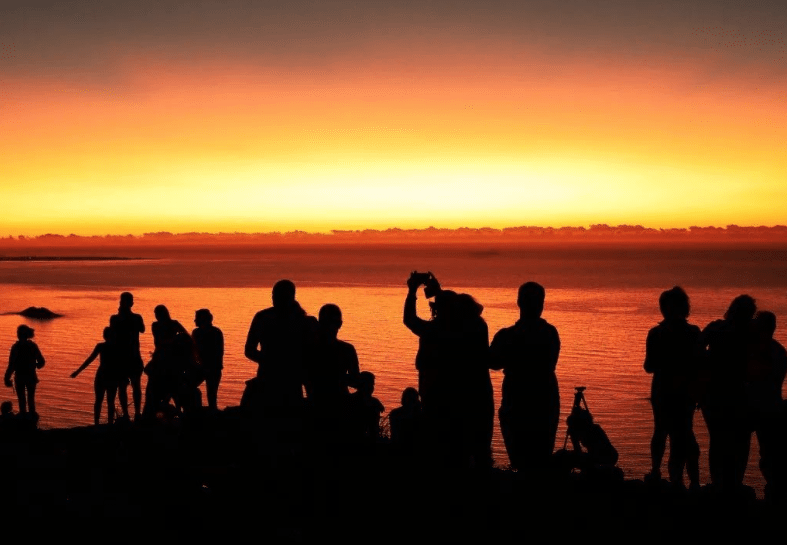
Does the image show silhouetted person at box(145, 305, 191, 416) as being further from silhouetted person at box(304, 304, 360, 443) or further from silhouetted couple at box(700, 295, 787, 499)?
silhouetted couple at box(700, 295, 787, 499)

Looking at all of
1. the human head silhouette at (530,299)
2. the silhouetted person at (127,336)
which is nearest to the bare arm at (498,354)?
the human head silhouette at (530,299)

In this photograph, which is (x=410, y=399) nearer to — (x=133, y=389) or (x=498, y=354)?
(x=498, y=354)

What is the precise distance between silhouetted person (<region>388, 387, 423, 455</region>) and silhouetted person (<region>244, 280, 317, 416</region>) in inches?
45.9

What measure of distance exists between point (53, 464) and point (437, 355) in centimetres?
484

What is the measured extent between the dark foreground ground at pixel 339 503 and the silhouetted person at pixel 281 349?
14.9 inches

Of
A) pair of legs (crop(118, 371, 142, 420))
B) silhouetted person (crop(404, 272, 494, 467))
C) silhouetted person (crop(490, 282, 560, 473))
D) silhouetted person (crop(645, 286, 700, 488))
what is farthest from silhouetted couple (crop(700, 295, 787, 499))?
pair of legs (crop(118, 371, 142, 420))

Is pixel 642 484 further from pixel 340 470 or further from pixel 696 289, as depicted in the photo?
pixel 696 289

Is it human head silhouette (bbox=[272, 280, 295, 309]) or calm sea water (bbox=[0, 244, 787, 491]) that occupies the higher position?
human head silhouette (bbox=[272, 280, 295, 309])

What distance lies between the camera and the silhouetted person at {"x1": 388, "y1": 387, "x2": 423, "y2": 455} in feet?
24.2

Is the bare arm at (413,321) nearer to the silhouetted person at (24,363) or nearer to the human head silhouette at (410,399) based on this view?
the human head silhouette at (410,399)

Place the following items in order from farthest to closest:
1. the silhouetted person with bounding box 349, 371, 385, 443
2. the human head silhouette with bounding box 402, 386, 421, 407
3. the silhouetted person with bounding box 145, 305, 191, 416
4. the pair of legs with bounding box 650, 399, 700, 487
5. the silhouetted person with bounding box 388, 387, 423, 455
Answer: the silhouetted person with bounding box 145, 305, 191, 416 → the human head silhouette with bounding box 402, 386, 421, 407 → the silhouetted person with bounding box 388, 387, 423, 455 → the silhouetted person with bounding box 349, 371, 385, 443 → the pair of legs with bounding box 650, 399, 700, 487

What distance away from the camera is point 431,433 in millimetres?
6023

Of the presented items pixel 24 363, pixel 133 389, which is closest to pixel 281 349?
pixel 133 389

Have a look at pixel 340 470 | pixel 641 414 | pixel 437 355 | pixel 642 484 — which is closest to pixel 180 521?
pixel 340 470
